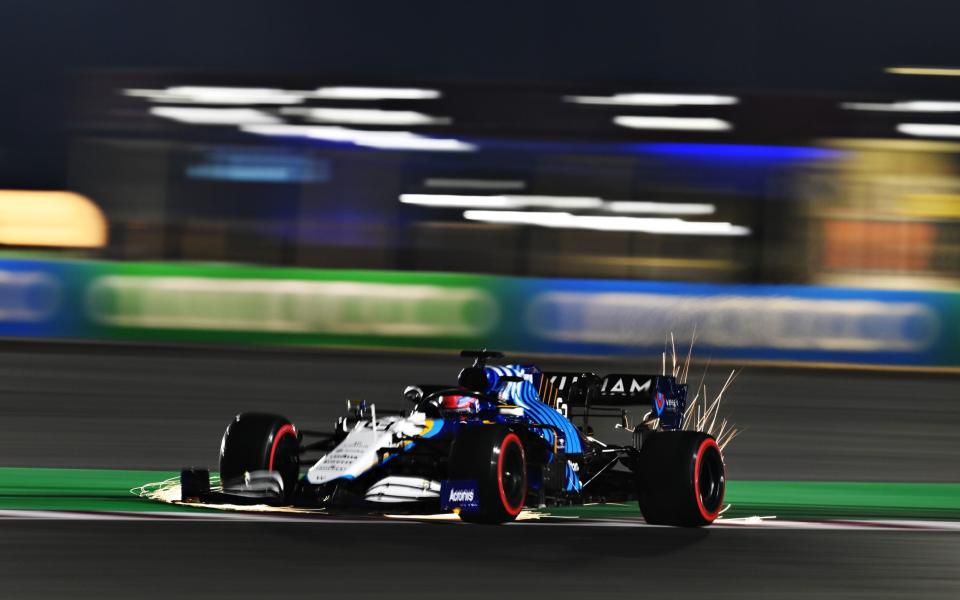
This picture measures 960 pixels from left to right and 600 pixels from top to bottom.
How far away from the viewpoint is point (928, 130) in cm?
2336

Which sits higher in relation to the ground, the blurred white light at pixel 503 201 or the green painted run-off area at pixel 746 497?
the blurred white light at pixel 503 201

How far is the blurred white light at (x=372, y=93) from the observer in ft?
77.9

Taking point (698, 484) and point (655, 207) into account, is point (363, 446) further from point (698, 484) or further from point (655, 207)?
point (655, 207)

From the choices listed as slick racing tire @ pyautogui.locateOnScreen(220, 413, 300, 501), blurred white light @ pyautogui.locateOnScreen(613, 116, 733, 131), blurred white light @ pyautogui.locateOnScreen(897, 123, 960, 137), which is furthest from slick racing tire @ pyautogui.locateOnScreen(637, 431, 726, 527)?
blurred white light @ pyautogui.locateOnScreen(897, 123, 960, 137)

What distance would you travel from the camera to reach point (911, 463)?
1440 cm

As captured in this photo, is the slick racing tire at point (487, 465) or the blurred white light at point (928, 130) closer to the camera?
the slick racing tire at point (487, 465)

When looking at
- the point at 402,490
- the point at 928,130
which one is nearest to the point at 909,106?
the point at 928,130

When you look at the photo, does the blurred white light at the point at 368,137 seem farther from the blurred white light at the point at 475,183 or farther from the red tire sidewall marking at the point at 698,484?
the red tire sidewall marking at the point at 698,484

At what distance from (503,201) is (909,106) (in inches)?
237

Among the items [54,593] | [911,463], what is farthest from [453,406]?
[911,463]

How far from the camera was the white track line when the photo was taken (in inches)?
320

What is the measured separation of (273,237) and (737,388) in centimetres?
715

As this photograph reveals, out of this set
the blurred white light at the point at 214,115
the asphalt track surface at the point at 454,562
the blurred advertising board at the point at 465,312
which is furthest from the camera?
the blurred white light at the point at 214,115

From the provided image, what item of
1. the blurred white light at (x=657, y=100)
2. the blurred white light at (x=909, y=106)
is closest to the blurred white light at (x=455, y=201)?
the blurred white light at (x=657, y=100)
